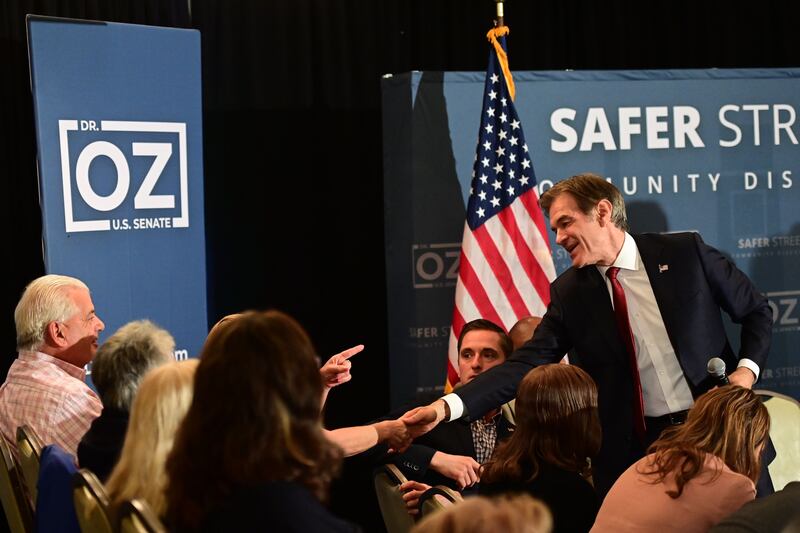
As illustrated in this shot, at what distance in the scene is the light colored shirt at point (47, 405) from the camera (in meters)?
3.57

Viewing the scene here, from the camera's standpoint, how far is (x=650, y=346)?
148 inches

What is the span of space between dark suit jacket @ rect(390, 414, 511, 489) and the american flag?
1.36 m

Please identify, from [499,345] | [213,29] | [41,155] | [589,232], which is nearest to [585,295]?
[589,232]

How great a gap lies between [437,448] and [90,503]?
1.83 meters

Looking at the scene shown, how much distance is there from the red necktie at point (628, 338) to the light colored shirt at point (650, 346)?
0.07ft

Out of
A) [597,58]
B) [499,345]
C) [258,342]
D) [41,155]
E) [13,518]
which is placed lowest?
[13,518]

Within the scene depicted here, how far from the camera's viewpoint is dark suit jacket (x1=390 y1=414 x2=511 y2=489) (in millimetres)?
3803

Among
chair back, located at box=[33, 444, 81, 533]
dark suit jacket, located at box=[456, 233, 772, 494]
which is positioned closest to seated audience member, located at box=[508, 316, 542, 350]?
dark suit jacket, located at box=[456, 233, 772, 494]

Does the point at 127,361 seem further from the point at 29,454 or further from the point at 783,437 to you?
the point at 783,437

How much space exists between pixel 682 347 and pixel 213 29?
11.3 feet

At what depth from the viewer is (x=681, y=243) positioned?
3.81 metres

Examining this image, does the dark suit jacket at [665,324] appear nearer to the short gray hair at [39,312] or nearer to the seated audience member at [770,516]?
the short gray hair at [39,312]

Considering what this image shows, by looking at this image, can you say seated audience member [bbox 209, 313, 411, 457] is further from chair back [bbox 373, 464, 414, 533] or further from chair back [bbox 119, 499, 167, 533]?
chair back [bbox 119, 499, 167, 533]

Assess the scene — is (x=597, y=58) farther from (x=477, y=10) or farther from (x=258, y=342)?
(x=258, y=342)
